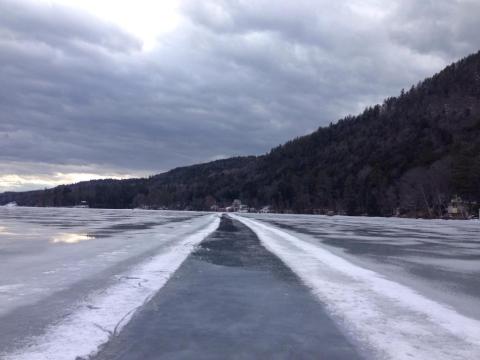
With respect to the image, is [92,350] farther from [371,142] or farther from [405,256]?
[371,142]

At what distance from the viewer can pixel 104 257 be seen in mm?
14125

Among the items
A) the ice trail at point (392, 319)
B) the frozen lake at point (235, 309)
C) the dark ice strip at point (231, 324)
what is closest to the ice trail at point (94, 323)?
the frozen lake at point (235, 309)

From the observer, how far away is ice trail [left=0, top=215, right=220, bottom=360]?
5.14 metres

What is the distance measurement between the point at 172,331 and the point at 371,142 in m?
188

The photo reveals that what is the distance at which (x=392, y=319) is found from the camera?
22.3 ft

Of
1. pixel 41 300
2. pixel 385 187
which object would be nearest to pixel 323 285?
pixel 41 300

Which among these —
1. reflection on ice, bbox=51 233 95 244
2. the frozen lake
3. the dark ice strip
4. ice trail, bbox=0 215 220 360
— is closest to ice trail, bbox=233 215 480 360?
the frozen lake

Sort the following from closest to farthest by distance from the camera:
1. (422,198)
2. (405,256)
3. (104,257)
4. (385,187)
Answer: (104,257) < (405,256) < (422,198) < (385,187)

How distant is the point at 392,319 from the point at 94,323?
411cm

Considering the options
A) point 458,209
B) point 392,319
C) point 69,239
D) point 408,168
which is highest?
point 408,168

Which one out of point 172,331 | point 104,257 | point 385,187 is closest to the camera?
point 172,331

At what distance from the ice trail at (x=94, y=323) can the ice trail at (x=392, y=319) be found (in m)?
3.02

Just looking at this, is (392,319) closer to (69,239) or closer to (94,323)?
(94,323)

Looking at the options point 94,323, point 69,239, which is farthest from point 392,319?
point 69,239
